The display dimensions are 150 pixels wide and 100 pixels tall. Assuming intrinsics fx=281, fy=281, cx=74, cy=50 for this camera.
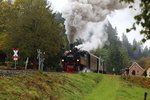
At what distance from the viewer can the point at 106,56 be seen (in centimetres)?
11938

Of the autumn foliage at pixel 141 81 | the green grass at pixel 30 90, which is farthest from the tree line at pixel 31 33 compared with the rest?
the green grass at pixel 30 90

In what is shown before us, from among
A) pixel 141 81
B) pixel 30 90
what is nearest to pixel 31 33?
pixel 141 81

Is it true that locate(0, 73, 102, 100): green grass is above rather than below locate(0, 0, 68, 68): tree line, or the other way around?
below

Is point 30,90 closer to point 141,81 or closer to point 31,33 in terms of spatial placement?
point 141,81

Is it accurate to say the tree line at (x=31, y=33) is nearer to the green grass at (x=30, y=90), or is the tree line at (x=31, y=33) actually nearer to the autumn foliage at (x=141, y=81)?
the autumn foliage at (x=141, y=81)

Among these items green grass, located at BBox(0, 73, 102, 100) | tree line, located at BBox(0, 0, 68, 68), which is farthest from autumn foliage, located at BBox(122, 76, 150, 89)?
green grass, located at BBox(0, 73, 102, 100)

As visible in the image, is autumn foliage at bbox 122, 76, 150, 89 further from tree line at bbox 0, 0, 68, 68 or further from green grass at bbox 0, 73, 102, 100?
green grass at bbox 0, 73, 102, 100

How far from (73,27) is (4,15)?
45.1 ft

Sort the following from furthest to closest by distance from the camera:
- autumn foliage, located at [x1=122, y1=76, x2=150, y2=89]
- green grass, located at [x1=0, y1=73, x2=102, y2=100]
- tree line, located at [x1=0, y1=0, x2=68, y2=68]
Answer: tree line, located at [x1=0, y1=0, x2=68, y2=68] → autumn foliage, located at [x1=122, y1=76, x2=150, y2=89] → green grass, located at [x1=0, y1=73, x2=102, y2=100]

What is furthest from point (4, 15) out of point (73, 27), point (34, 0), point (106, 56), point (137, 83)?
point (106, 56)

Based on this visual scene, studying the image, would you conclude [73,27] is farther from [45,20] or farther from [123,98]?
[123,98]

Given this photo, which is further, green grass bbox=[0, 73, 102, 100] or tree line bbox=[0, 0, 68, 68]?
tree line bbox=[0, 0, 68, 68]

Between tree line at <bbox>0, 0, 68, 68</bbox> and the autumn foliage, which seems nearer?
the autumn foliage

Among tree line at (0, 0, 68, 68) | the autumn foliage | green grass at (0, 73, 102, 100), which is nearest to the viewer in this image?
green grass at (0, 73, 102, 100)
